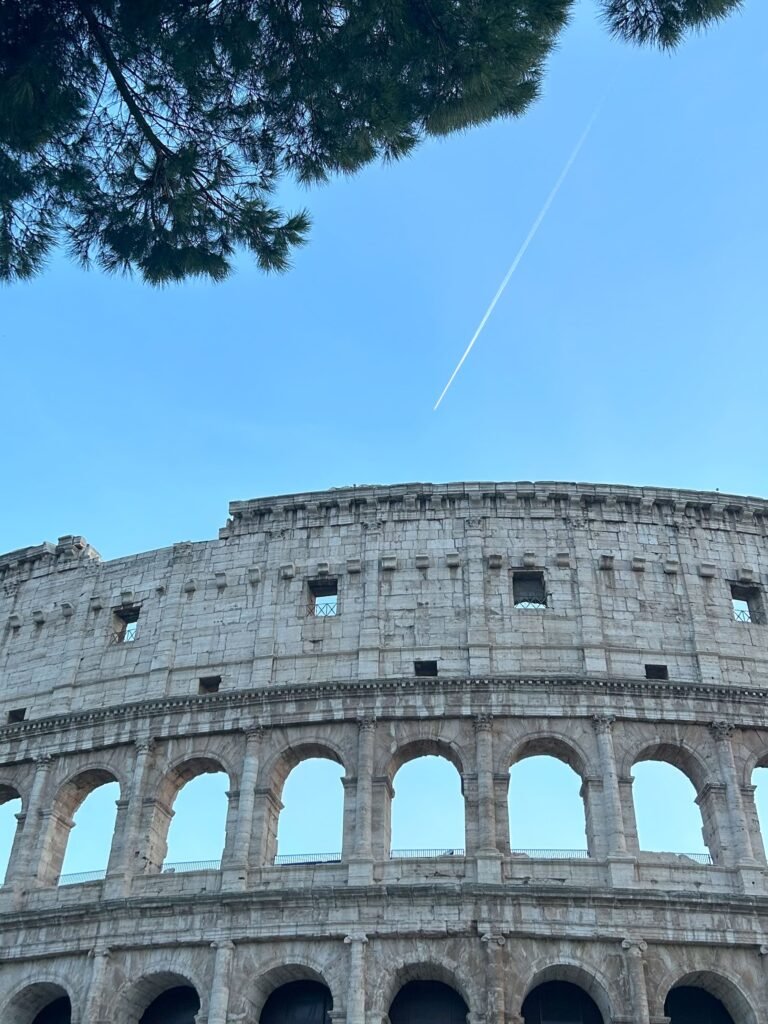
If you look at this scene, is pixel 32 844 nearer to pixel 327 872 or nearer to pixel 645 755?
pixel 327 872

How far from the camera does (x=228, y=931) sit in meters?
21.7

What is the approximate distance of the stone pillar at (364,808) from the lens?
72.5ft

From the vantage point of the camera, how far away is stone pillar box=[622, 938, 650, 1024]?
66.3ft

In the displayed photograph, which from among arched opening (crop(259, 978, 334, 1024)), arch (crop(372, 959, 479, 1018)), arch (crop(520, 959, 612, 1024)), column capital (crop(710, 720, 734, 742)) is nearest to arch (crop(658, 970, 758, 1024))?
arch (crop(520, 959, 612, 1024))

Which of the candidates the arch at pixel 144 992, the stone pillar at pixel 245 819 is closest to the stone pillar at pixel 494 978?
the stone pillar at pixel 245 819

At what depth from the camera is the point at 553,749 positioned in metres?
24.0

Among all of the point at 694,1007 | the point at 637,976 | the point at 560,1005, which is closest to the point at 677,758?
the point at 694,1007

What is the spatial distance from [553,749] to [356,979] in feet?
20.5

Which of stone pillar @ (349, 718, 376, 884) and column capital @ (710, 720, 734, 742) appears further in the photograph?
column capital @ (710, 720, 734, 742)

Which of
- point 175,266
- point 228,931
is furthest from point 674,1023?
point 175,266

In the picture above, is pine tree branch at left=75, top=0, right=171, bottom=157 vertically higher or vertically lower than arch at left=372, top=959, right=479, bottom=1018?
higher

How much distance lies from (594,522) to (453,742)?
6736 mm

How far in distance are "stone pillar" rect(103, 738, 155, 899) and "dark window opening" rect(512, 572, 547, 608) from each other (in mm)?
8817

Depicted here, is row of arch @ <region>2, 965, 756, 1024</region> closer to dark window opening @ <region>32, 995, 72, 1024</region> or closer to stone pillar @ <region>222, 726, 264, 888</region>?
dark window opening @ <region>32, 995, 72, 1024</region>
